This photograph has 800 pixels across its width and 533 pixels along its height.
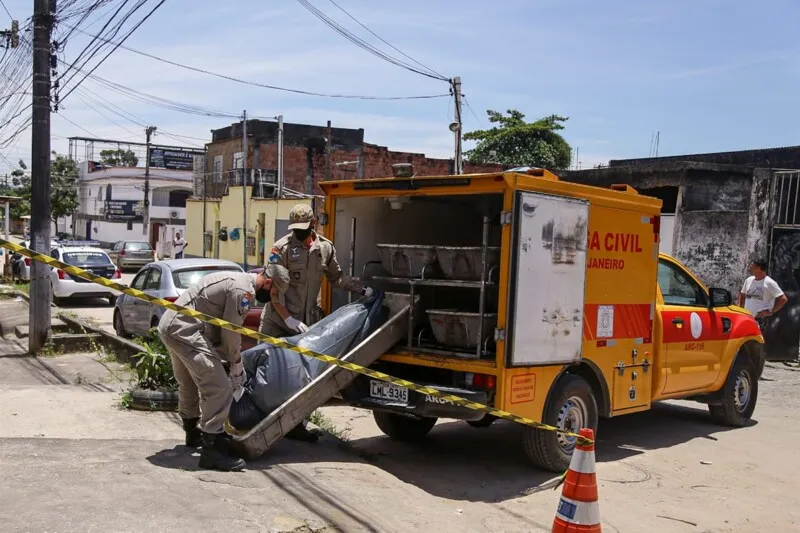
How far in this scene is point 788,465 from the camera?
7.18m

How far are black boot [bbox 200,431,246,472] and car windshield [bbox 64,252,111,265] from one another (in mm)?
17992

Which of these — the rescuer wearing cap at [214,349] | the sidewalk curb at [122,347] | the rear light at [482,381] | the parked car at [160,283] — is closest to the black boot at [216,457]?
the rescuer wearing cap at [214,349]

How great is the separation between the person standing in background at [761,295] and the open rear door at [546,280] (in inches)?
258

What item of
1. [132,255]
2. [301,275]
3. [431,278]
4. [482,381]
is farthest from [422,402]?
[132,255]

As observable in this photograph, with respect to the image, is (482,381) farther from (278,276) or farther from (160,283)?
(160,283)

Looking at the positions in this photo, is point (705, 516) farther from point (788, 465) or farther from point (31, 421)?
point (31, 421)

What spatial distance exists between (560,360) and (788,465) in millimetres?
2660

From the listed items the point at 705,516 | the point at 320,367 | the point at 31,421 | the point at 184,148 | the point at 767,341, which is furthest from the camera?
the point at 184,148

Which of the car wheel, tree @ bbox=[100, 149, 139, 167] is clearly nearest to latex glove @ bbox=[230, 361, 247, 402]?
the car wheel

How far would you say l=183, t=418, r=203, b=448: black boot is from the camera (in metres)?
6.10

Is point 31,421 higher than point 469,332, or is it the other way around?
point 469,332

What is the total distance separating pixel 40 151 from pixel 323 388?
8.44 meters

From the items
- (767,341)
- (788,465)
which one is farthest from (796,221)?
(788,465)

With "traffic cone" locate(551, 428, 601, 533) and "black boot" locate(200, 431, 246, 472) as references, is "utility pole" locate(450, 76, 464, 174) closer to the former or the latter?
"black boot" locate(200, 431, 246, 472)
